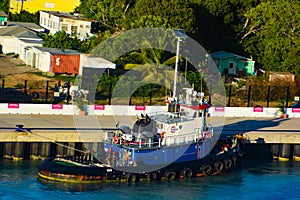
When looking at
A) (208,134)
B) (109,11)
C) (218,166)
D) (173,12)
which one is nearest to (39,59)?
(173,12)

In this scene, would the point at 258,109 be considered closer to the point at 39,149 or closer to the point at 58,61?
the point at 39,149

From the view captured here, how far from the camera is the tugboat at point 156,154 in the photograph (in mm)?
47156

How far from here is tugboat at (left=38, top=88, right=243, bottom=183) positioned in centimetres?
4716

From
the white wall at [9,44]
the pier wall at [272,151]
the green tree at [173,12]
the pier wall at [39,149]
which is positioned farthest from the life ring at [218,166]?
the white wall at [9,44]

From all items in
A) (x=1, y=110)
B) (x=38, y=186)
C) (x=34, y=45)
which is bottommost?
(x=38, y=186)

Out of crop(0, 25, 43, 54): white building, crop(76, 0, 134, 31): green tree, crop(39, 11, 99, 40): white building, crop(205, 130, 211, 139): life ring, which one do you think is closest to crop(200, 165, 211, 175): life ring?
crop(205, 130, 211, 139): life ring

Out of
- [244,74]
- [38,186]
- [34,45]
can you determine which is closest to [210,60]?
[244,74]

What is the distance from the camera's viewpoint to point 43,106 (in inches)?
2277

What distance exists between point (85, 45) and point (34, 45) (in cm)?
511

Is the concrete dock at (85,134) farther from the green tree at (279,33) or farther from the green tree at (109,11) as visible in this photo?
the green tree at (109,11)

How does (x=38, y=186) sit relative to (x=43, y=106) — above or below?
below

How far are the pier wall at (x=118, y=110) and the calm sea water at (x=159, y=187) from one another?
22.5 feet

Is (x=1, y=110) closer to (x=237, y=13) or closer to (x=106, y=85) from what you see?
(x=106, y=85)

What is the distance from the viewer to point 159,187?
4759 cm
